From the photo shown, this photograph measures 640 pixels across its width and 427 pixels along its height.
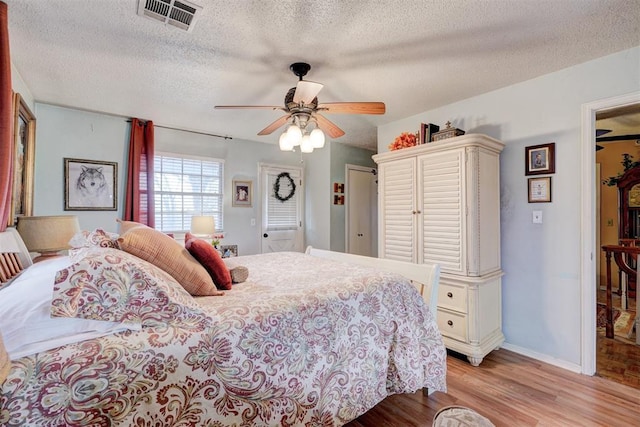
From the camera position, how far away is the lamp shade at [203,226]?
375 centimetres

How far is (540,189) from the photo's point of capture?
8.43 ft

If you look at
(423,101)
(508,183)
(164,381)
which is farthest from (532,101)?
(164,381)

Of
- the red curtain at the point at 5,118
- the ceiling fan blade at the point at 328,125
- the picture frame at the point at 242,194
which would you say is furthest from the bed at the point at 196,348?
the picture frame at the point at 242,194

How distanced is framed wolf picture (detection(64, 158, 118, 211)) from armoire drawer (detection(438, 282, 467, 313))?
12.4 feet

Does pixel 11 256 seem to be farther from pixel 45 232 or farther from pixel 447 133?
pixel 447 133

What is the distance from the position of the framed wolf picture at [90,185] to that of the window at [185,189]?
19.2 inches

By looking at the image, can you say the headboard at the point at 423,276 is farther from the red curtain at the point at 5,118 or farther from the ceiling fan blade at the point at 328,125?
the red curtain at the point at 5,118

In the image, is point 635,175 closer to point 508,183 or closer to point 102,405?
point 508,183

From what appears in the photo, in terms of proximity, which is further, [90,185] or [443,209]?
[90,185]

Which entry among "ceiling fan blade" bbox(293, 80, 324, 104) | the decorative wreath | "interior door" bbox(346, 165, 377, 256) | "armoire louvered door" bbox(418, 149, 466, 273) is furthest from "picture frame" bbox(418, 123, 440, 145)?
the decorative wreath

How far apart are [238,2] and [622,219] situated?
627 centimetres

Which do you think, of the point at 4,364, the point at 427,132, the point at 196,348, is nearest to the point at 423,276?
the point at 196,348

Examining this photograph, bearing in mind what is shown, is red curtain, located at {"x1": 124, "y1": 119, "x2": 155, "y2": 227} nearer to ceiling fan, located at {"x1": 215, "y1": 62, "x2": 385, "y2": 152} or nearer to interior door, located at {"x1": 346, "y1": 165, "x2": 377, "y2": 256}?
ceiling fan, located at {"x1": 215, "y1": 62, "x2": 385, "y2": 152}

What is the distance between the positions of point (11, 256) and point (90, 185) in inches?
69.5
